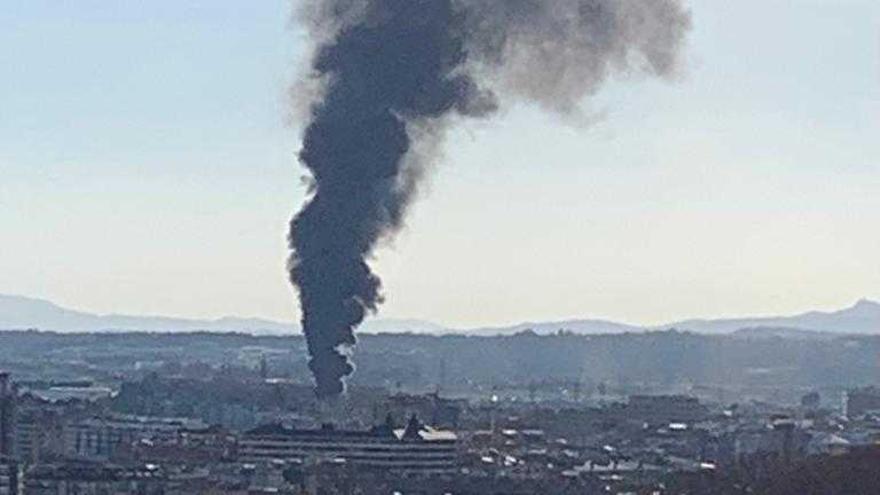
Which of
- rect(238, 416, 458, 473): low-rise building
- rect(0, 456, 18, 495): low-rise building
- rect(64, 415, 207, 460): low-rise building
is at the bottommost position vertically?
rect(0, 456, 18, 495): low-rise building

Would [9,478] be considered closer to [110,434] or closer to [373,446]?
[373,446]

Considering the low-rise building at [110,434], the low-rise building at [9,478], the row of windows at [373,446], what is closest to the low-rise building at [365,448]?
Result: the row of windows at [373,446]

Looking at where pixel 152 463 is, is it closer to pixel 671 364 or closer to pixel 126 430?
pixel 126 430

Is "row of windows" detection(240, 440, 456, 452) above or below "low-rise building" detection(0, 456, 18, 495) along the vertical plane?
above

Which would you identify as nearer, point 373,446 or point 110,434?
point 373,446

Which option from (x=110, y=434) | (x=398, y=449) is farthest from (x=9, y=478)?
(x=110, y=434)

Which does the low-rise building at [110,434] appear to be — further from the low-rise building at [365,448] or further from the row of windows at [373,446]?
the row of windows at [373,446]

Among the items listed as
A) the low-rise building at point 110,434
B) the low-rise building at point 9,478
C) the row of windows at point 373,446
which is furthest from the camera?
the low-rise building at point 110,434

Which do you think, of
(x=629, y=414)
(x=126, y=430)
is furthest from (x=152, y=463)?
(x=629, y=414)

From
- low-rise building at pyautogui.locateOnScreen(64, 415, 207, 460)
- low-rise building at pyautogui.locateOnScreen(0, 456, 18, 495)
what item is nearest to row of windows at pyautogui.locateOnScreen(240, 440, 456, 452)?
low-rise building at pyautogui.locateOnScreen(64, 415, 207, 460)

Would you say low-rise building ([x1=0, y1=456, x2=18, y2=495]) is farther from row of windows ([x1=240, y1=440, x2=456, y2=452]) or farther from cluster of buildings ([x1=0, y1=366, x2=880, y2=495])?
row of windows ([x1=240, y1=440, x2=456, y2=452])

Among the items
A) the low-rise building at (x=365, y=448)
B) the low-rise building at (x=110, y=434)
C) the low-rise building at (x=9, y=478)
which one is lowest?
the low-rise building at (x=9, y=478)

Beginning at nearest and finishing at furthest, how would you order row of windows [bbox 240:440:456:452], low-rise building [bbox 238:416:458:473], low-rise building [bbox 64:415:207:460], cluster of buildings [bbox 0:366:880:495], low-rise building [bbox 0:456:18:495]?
low-rise building [bbox 0:456:18:495] → cluster of buildings [bbox 0:366:880:495] → low-rise building [bbox 238:416:458:473] → row of windows [bbox 240:440:456:452] → low-rise building [bbox 64:415:207:460]
